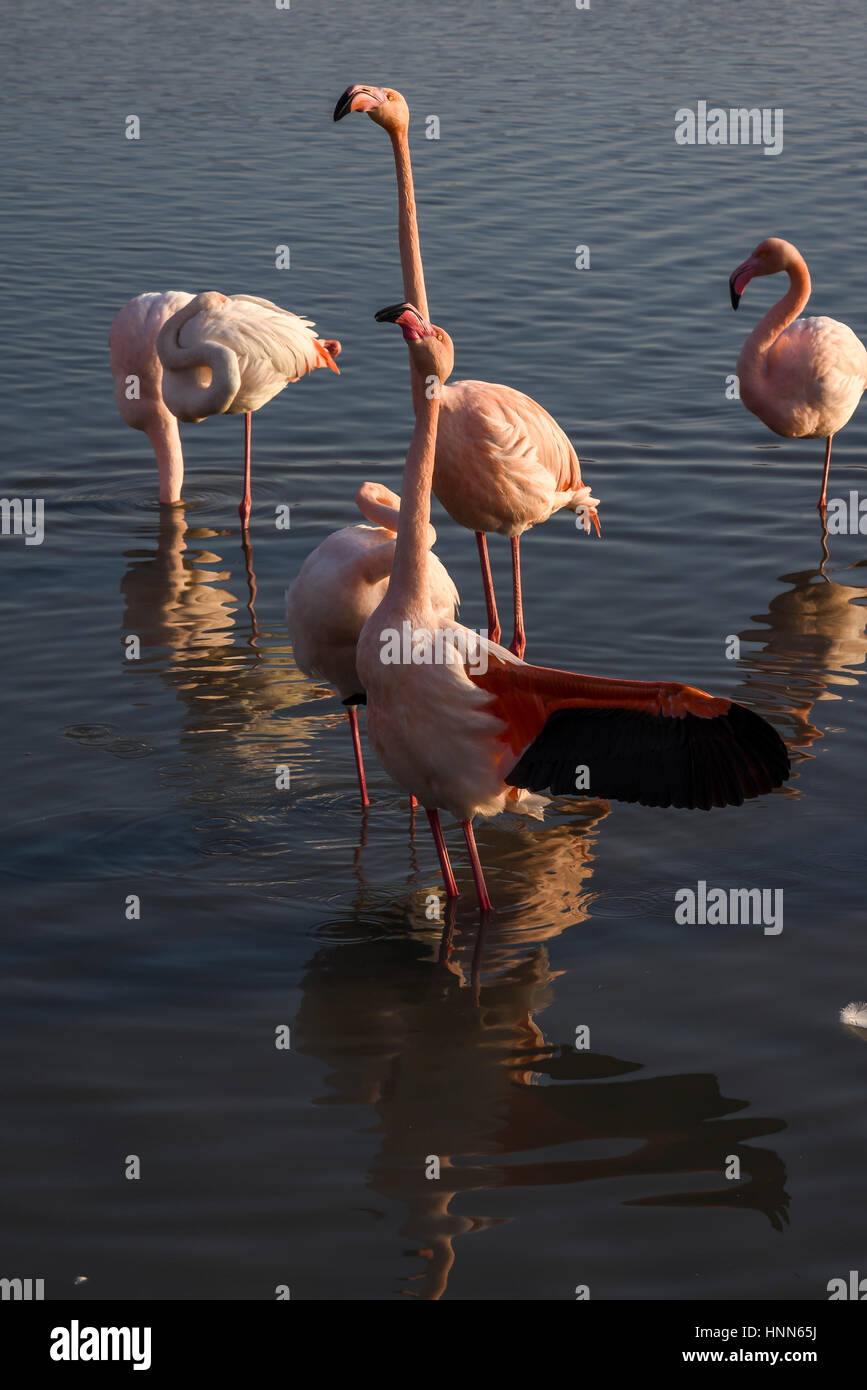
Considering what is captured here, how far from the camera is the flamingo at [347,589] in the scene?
19.7 feet

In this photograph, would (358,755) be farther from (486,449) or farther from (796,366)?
(796,366)

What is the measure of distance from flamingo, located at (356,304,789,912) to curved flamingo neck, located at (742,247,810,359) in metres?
4.81

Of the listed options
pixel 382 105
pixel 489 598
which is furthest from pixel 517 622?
pixel 382 105

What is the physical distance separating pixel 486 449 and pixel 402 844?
1.79 meters

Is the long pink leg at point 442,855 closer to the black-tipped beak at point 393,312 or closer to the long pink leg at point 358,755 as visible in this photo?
the long pink leg at point 358,755

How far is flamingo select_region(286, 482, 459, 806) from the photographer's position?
19.7 feet

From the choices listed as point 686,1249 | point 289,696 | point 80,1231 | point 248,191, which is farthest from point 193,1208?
point 248,191

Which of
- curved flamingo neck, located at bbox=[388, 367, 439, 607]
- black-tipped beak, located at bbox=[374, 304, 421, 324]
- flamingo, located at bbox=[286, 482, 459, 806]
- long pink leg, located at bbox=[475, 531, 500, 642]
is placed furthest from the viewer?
long pink leg, located at bbox=[475, 531, 500, 642]

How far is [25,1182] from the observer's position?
4.42 metres

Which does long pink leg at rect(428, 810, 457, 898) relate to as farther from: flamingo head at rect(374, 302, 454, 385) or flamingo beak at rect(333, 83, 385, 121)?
flamingo beak at rect(333, 83, 385, 121)

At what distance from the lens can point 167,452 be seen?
388 inches

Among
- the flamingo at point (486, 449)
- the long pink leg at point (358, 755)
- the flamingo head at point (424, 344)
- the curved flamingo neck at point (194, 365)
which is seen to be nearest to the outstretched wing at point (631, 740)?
the flamingo head at point (424, 344)

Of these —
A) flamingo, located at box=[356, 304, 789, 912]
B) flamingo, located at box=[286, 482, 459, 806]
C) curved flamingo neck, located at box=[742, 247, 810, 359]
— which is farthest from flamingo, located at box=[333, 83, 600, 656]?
curved flamingo neck, located at box=[742, 247, 810, 359]
